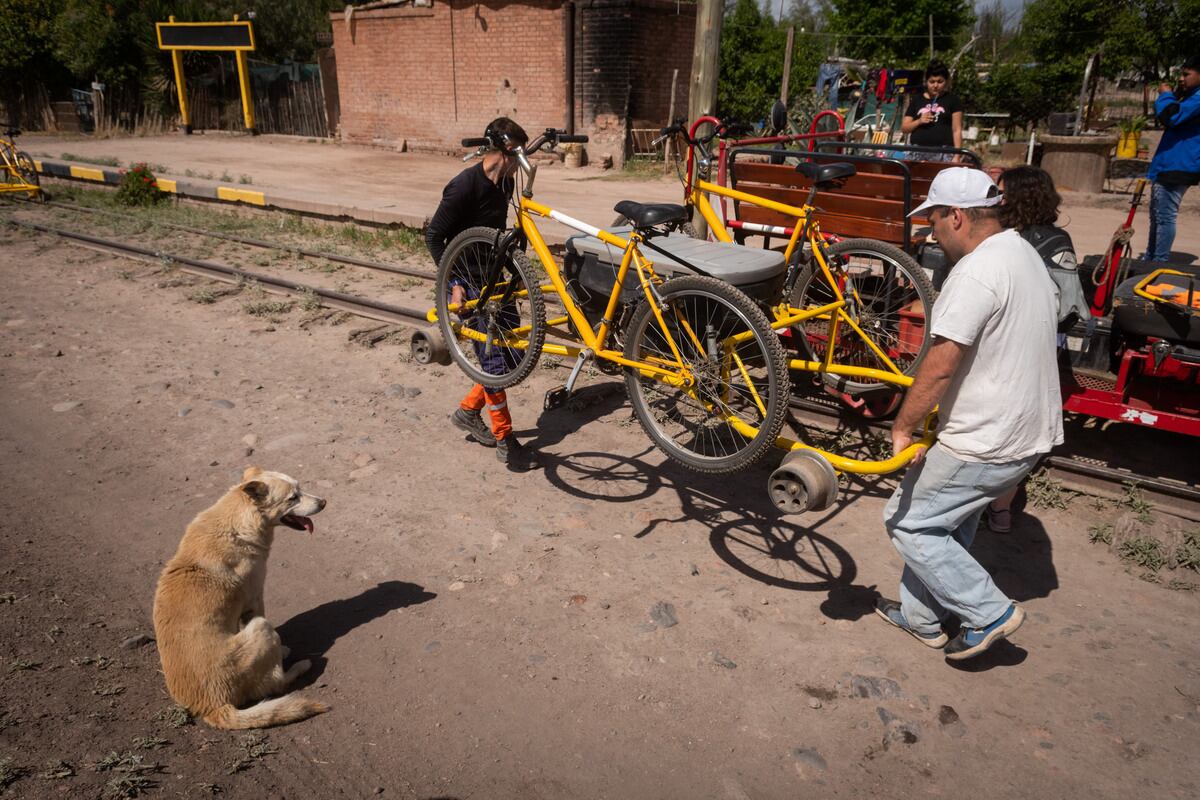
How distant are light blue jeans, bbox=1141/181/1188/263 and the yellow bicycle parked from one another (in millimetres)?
5102

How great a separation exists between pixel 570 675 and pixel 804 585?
145 centimetres

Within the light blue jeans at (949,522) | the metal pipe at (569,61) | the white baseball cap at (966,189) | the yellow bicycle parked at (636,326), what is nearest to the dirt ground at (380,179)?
the metal pipe at (569,61)

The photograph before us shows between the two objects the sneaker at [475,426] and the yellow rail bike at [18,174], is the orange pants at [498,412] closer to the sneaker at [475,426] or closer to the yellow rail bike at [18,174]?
the sneaker at [475,426]

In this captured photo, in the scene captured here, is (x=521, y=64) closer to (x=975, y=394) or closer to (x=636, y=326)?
(x=636, y=326)

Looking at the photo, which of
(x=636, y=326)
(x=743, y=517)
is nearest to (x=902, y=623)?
(x=743, y=517)

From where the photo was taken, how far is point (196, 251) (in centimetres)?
1125

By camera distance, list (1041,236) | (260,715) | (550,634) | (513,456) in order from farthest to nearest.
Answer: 1. (513,456)
2. (1041,236)
3. (550,634)
4. (260,715)

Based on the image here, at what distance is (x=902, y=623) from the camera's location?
3.86 metres

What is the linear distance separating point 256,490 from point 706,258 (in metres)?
2.61

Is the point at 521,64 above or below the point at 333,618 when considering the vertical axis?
above

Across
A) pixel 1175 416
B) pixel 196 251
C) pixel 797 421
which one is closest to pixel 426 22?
pixel 196 251

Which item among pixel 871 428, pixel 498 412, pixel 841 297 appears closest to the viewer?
pixel 841 297

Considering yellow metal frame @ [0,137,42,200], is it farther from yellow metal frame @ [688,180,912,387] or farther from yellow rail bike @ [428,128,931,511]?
yellow metal frame @ [688,180,912,387]

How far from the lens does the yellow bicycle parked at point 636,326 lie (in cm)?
387
